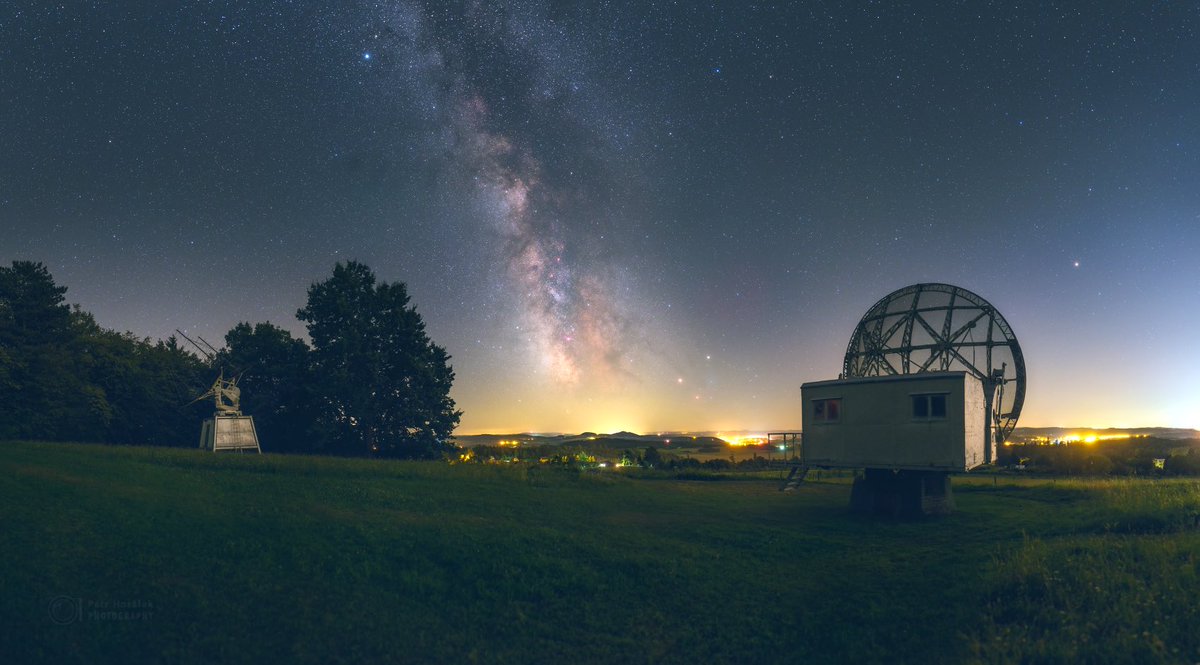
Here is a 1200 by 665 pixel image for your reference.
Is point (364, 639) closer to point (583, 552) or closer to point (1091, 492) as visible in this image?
point (583, 552)

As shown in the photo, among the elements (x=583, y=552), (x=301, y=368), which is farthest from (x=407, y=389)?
(x=583, y=552)

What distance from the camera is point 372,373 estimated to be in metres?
43.5

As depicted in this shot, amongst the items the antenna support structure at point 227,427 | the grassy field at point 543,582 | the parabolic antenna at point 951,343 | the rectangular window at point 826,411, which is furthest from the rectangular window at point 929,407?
the antenna support structure at point 227,427

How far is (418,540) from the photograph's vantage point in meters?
13.7

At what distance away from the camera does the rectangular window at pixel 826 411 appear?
993 inches

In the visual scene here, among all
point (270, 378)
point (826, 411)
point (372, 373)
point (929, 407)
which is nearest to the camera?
point (929, 407)

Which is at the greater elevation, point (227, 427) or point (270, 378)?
point (270, 378)

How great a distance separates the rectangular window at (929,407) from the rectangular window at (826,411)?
3.33m

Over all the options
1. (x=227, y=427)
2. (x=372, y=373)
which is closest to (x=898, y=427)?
(x=372, y=373)

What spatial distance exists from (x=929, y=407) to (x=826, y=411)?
15.0 ft

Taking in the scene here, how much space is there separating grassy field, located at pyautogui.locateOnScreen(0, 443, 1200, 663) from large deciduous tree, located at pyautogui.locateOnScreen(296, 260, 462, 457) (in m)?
24.0

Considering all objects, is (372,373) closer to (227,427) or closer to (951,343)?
(227,427)

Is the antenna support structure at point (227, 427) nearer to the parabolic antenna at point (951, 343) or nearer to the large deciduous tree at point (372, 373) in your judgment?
the large deciduous tree at point (372, 373)

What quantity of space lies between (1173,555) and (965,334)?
768 inches
